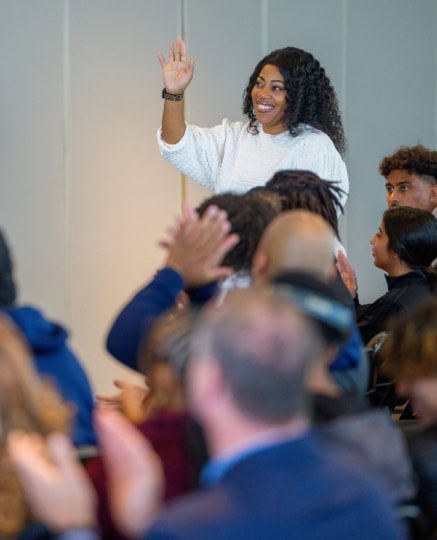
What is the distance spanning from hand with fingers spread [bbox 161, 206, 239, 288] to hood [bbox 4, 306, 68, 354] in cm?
33

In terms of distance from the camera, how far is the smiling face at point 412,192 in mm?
4809

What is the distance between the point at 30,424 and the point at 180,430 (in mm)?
241

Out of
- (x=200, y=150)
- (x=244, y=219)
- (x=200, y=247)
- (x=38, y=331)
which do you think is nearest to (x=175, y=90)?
(x=200, y=150)

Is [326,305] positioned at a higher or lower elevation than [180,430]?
higher

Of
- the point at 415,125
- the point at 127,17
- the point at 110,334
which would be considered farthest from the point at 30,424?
the point at 415,125

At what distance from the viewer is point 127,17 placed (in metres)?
5.04

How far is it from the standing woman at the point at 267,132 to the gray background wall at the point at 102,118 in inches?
37.8

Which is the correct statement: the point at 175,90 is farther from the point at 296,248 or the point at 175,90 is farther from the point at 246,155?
the point at 296,248

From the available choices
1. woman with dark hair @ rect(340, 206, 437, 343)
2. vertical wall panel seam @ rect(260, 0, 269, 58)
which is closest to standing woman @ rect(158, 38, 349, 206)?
woman with dark hair @ rect(340, 206, 437, 343)

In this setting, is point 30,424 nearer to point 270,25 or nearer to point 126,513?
point 126,513

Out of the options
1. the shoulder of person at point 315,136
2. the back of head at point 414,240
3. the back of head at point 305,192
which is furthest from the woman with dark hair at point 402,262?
the back of head at point 305,192

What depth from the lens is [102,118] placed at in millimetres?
4992

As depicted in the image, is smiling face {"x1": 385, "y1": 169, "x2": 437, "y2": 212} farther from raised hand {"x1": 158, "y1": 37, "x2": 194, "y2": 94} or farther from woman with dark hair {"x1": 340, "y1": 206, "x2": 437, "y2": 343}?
raised hand {"x1": 158, "y1": 37, "x2": 194, "y2": 94}

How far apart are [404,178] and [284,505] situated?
3842 millimetres
